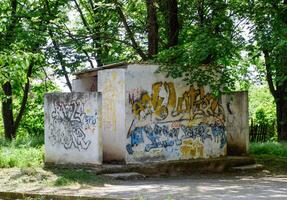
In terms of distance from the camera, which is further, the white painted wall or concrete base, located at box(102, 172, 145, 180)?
the white painted wall

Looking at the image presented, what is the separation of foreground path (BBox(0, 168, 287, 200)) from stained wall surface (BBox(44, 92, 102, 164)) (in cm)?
157

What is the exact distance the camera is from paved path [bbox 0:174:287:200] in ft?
32.1

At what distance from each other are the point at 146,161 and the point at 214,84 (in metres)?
3.10

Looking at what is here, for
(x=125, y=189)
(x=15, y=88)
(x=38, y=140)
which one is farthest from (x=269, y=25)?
(x=15, y=88)

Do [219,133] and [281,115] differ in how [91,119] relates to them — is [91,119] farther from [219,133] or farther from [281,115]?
[281,115]

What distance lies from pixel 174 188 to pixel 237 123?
5.71 metres

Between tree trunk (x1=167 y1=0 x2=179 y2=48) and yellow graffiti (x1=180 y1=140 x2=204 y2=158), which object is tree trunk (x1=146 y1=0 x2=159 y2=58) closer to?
tree trunk (x1=167 y1=0 x2=179 y2=48)

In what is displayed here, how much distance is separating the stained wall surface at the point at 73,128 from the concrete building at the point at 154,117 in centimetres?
22

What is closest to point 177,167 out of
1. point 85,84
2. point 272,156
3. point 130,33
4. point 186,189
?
point 186,189

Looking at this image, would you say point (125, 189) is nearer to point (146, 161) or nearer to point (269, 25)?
point (146, 161)

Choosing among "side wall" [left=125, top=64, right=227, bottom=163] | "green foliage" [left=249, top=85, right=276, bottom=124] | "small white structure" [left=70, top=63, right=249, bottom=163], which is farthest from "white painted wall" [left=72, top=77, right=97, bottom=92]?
"green foliage" [left=249, top=85, right=276, bottom=124]

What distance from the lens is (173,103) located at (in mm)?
14234

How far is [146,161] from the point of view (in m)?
13.7

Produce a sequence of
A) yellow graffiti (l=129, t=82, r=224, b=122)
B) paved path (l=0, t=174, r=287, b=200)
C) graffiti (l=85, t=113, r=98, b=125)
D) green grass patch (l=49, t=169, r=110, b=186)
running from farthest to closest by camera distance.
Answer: yellow graffiti (l=129, t=82, r=224, b=122)
graffiti (l=85, t=113, r=98, b=125)
green grass patch (l=49, t=169, r=110, b=186)
paved path (l=0, t=174, r=287, b=200)
